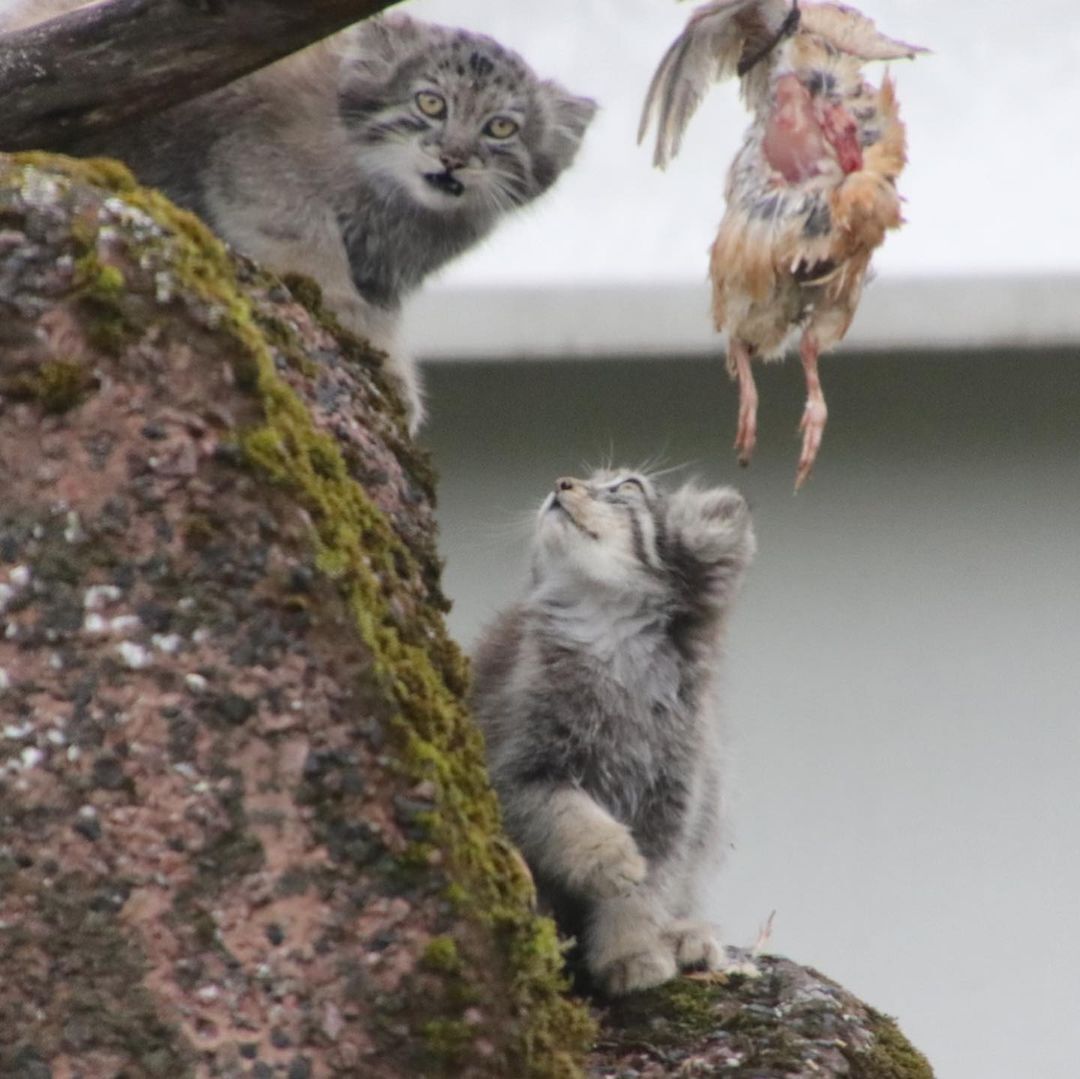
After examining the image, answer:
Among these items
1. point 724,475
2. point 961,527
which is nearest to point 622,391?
point 724,475

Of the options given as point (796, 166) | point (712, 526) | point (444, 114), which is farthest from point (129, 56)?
point (712, 526)

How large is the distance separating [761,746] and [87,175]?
333 cm

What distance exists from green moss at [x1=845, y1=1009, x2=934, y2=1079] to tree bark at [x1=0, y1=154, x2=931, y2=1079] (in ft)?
2.28

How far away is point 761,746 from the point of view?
17.9ft

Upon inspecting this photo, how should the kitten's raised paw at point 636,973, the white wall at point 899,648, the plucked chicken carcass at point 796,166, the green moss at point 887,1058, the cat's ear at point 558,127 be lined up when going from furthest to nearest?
the white wall at point 899,648, the cat's ear at point 558,127, the kitten's raised paw at point 636,973, the green moss at point 887,1058, the plucked chicken carcass at point 796,166

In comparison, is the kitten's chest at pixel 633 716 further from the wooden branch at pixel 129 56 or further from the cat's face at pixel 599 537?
the wooden branch at pixel 129 56

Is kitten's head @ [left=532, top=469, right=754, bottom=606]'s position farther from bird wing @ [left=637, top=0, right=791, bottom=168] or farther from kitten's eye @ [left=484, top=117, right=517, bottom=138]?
bird wing @ [left=637, top=0, right=791, bottom=168]

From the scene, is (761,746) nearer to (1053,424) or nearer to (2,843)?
(1053,424)

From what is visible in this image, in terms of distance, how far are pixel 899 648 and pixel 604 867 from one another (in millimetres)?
2366

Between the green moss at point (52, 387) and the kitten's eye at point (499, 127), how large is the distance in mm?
1875

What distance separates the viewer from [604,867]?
10.7 ft

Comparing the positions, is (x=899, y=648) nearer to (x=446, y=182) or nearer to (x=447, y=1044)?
(x=446, y=182)

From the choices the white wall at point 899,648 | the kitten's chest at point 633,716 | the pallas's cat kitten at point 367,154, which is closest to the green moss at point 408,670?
the kitten's chest at point 633,716

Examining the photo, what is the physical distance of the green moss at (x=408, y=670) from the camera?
227 cm
